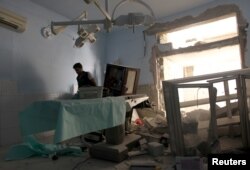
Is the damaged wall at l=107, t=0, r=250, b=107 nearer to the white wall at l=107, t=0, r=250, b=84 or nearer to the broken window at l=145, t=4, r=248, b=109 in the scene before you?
the white wall at l=107, t=0, r=250, b=84

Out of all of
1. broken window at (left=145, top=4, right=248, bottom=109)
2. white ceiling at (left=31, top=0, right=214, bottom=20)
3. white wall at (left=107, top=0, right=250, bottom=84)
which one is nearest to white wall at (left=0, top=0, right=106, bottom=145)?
white ceiling at (left=31, top=0, right=214, bottom=20)

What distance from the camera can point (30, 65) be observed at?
2805 mm

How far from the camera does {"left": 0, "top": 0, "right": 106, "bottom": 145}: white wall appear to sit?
8.21ft

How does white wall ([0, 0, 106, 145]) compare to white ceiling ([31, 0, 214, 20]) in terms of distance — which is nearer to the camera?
white wall ([0, 0, 106, 145])

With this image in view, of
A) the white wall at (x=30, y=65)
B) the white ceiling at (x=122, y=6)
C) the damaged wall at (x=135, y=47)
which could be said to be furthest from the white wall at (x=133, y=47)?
the white wall at (x=30, y=65)

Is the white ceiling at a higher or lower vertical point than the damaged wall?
higher

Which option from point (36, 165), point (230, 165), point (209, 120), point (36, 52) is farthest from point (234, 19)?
point (36, 165)

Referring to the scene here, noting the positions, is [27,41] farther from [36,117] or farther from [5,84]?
[36,117]

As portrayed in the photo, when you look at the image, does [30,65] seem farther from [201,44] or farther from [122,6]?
[201,44]

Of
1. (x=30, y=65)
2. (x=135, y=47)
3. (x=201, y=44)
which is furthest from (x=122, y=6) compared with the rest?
(x=30, y=65)

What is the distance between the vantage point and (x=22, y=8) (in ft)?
9.05

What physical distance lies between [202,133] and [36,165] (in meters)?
1.37

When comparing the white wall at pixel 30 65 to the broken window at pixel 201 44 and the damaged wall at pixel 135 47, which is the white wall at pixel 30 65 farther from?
the broken window at pixel 201 44

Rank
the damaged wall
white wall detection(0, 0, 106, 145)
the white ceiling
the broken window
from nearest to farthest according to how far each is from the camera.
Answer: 1. white wall detection(0, 0, 106, 145)
2. the broken window
3. the white ceiling
4. the damaged wall
